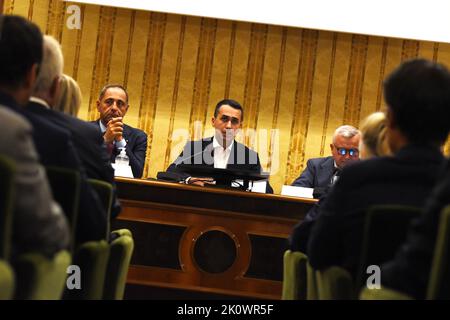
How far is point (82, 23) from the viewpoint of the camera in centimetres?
801

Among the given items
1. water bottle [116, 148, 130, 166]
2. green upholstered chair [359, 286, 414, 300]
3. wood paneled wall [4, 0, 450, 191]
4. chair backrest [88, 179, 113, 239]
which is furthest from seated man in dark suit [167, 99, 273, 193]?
green upholstered chair [359, 286, 414, 300]

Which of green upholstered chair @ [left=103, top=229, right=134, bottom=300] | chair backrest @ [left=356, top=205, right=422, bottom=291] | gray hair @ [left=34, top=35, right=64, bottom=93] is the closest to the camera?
chair backrest @ [left=356, top=205, right=422, bottom=291]

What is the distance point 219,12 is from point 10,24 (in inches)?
205

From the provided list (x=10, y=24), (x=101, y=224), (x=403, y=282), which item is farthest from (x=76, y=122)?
(x=403, y=282)

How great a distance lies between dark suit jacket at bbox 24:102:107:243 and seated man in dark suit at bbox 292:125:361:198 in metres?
3.56

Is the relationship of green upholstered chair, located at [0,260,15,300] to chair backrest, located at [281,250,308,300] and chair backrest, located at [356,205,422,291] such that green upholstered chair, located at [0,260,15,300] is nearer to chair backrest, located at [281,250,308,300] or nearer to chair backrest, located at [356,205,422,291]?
chair backrest, located at [356,205,422,291]

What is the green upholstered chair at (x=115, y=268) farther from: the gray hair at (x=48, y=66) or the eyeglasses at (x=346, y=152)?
the eyeglasses at (x=346, y=152)

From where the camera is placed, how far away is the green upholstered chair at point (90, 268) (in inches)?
112

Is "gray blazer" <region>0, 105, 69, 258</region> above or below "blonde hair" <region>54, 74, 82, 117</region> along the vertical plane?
below

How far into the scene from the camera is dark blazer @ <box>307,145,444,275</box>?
8.39 feet

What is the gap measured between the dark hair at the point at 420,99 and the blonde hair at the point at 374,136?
0.54 meters

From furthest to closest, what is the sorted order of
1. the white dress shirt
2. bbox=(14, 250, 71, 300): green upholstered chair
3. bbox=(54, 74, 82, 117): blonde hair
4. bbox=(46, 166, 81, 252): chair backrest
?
the white dress shirt → bbox=(54, 74, 82, 117): blonde hair → bbox=(46, 166, 81, 252): chair backrest → bbox=(14, 250, 71, 300): green upholstered chair

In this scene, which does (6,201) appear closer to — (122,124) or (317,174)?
(122,124)

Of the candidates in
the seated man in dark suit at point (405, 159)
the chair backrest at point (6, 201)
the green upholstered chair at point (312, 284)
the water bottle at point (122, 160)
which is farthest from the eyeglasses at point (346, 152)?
the chair backrest at point (6, 201)
